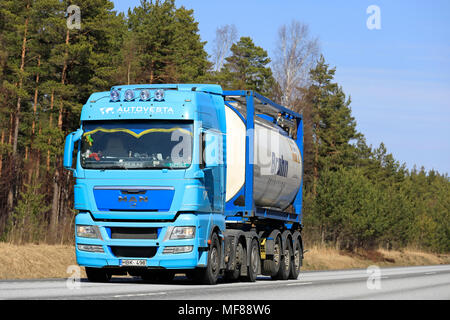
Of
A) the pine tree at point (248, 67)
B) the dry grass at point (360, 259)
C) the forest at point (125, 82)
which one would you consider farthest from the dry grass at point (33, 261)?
the pine tree at point (248, 67)

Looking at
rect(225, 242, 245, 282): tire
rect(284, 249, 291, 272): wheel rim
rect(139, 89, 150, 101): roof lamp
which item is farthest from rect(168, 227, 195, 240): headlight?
rect(284, 249, 291, 272): wheel rim

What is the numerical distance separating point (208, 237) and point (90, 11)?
119ft

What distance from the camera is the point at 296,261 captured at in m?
24.1

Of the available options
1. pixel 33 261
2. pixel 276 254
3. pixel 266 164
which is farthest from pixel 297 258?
pixel 33 261

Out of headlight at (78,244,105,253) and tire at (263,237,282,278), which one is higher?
headlight at (78,244,105,253)

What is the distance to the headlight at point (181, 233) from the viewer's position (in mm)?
16203

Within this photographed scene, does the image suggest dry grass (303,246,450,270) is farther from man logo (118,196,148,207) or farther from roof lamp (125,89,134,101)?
man logo (118,196,148,207)

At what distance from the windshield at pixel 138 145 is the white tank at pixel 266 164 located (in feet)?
8.67

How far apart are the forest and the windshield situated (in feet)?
35.9

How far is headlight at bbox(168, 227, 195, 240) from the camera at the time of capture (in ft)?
53.2

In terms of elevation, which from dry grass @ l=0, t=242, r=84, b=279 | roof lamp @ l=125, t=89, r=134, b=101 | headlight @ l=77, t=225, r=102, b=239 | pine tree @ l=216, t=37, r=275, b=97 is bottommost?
dry grass @ l=0, t=242, r=84, b=279

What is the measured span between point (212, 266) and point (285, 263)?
6007 mm

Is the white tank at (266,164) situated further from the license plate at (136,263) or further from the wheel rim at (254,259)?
the license plate at (136,263)

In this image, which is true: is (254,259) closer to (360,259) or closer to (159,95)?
(159,95)
